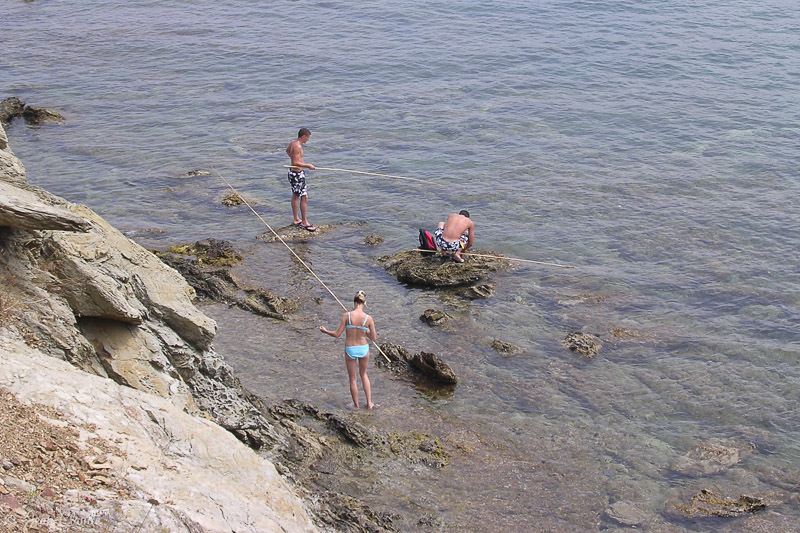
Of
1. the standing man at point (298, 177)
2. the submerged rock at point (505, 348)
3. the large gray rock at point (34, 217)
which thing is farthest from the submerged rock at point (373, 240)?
the large gray rock at point (34, 217)

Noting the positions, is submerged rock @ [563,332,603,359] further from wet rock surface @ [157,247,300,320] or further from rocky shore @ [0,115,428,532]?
wet rock surface @ [157,247,300,320]

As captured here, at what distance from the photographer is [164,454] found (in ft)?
23.3

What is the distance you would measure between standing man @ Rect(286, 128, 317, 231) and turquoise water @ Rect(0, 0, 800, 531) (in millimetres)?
862

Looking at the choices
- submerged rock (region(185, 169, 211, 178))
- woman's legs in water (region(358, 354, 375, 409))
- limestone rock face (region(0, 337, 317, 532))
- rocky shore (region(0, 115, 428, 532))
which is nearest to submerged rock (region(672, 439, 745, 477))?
rocky shore (region(0, 115, 428, 532))

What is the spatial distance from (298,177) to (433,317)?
5583mm

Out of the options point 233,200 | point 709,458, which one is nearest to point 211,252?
point 233,200

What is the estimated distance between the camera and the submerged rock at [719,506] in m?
10.3

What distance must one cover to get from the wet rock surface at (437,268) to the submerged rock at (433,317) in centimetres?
134

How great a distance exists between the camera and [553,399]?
41.4ft

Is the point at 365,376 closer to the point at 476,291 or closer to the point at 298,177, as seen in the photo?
the point at 476,291

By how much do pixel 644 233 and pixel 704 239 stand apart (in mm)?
1348

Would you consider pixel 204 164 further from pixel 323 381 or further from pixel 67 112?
pixel 323 381

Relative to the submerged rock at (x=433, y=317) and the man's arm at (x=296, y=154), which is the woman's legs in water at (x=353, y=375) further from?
the man's arm at (x=296, y=154)

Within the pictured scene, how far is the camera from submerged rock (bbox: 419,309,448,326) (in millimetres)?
14585
